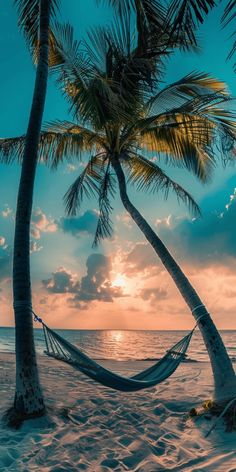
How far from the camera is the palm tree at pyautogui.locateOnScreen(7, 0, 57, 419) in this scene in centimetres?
357

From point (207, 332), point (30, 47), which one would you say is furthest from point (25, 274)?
point (30, 47)

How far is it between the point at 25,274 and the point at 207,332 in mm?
2287

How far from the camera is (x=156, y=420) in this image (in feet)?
12.7

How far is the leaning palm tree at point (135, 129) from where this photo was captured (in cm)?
431

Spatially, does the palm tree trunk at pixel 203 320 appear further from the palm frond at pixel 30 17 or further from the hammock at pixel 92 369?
the palm frond at pixel 30 17

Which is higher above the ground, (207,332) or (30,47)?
(30,47)

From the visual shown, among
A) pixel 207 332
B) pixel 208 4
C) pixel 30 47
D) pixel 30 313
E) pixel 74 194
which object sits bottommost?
pixel 207 332

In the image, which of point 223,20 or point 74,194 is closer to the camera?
point 223,20

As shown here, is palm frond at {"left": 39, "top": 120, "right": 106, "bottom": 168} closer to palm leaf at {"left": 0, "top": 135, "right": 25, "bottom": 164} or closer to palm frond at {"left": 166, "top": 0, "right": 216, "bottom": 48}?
palm leaf at {"left": 0, "top": 135, "right": 25, "bottom": 164}

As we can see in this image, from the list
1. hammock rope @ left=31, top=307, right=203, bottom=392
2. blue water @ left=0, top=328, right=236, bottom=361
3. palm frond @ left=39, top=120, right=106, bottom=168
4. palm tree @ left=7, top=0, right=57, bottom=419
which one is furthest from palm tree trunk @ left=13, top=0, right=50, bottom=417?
blue water @ left=0, top=328, right=236, bottom=361

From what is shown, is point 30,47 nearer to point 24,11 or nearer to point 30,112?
point 24,11

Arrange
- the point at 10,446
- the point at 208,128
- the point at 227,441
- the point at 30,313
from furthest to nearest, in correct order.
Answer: the point at 208,128
the point at 30,313
the point at 227,441
the point at 10,446

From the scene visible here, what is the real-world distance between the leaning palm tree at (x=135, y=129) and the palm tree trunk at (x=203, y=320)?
1cm

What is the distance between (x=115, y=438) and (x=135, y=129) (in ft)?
13.3
